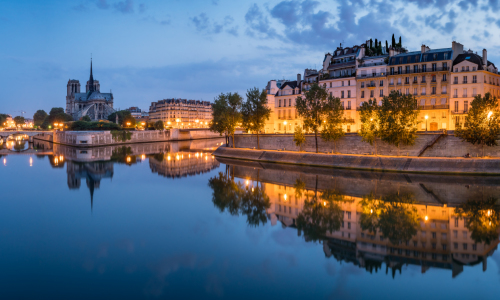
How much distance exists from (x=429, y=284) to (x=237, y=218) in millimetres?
11417

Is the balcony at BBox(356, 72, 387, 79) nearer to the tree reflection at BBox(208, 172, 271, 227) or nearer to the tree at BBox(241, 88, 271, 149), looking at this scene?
the tree at BBox(241, 88, 271, 149)

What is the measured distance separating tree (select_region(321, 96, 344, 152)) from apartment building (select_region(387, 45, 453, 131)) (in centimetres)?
927

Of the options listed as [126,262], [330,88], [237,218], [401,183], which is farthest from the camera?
[330,88]

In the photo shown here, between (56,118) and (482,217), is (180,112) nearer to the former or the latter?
(56,118)

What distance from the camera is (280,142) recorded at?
52.2 meters

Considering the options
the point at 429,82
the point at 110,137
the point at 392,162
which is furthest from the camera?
the point at 110,137

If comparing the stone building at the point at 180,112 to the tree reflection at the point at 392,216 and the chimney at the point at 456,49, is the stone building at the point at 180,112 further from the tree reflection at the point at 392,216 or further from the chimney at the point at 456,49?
the tree reflection at the point at 392,216

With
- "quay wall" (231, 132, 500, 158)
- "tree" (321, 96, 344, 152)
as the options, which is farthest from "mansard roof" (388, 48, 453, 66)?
"quay wall" (231, 132, 500, 158)

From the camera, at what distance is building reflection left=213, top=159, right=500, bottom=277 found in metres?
15.6

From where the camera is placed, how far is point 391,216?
2131cm

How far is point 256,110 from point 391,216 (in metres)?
32.8

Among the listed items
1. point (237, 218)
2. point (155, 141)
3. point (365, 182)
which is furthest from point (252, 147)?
point (155, 141)

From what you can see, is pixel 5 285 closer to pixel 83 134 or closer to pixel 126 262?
pixel 126 262

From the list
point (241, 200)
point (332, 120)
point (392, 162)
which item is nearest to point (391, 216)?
point (241, 200)
